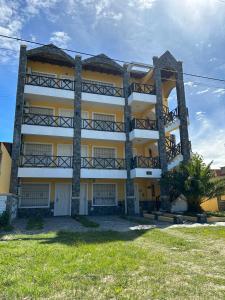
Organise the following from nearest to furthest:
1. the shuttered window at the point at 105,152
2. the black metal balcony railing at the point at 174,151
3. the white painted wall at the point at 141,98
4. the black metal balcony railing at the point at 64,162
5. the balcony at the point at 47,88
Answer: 1. the black metal balcony railing at the point at 64,162
2. the balcony at the point at 47,88
3. the white painted wall at the point at 141,98
4. the black metal balcony railing at the point at 174,151
5. the shuttered window at the point at 105,152

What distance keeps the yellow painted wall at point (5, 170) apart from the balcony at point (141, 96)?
11.1m

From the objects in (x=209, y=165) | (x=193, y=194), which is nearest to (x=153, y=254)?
(x=193, y=194)

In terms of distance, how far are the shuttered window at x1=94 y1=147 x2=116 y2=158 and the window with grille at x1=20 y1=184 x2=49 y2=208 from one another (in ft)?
16.4

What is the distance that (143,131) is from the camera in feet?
67.2

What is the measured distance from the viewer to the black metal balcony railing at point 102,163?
1991 cm

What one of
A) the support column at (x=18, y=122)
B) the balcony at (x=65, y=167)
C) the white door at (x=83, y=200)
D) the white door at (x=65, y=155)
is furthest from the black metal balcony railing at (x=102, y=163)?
the support column at (x=18, y=122)

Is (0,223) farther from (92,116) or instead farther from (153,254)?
(92,116)

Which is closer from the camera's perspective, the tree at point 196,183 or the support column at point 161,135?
the tree at point 196,183

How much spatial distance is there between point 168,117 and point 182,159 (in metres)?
4.21

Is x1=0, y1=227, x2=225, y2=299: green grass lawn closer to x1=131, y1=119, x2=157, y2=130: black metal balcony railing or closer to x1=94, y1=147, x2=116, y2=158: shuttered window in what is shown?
x1=94, y1=147, x2=116, y2=158: shuttered window

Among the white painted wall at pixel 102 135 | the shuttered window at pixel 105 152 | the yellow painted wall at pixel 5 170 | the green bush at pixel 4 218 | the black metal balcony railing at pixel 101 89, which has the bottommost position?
the green bush at pixel 4 218

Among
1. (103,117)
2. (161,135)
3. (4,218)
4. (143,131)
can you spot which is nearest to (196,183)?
(161,135)

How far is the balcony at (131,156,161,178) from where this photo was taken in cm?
1934

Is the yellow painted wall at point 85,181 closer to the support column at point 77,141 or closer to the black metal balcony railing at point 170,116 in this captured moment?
the support column at point 77,141
